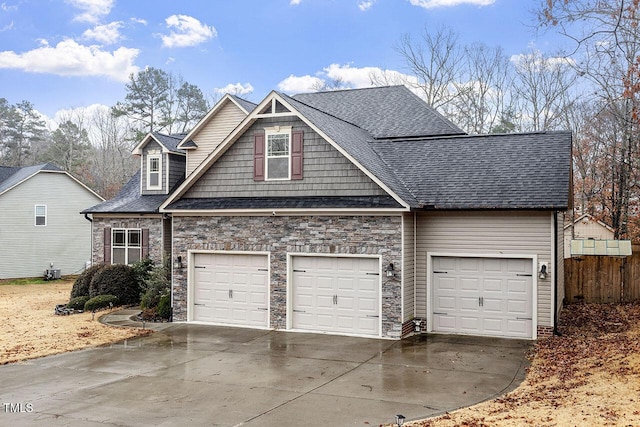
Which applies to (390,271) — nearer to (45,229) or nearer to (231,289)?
(231,289)

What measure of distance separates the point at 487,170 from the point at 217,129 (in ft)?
33.1

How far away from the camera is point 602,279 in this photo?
767 inches

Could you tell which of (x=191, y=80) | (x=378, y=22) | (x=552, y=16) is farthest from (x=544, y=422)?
(x=191, y=80)

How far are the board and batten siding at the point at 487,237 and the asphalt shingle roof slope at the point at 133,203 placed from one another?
34.7 feet

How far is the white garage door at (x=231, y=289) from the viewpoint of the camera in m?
16.2

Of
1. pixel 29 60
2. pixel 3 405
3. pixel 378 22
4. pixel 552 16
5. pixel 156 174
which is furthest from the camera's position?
pixel 29 60

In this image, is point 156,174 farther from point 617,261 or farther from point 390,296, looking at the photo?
point 617,261

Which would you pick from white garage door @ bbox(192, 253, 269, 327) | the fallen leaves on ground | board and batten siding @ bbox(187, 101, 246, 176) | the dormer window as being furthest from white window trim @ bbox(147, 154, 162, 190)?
the fallen leaves on ground

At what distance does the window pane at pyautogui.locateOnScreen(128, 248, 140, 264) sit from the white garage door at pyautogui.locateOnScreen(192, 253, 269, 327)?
19.4 ft

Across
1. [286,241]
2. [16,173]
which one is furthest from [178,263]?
[16,173]

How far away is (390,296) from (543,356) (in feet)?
12.5

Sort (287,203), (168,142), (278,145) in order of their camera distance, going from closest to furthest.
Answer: (287,203)
(278,145)
(168,142)

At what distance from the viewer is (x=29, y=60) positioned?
67.8m

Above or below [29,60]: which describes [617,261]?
below
